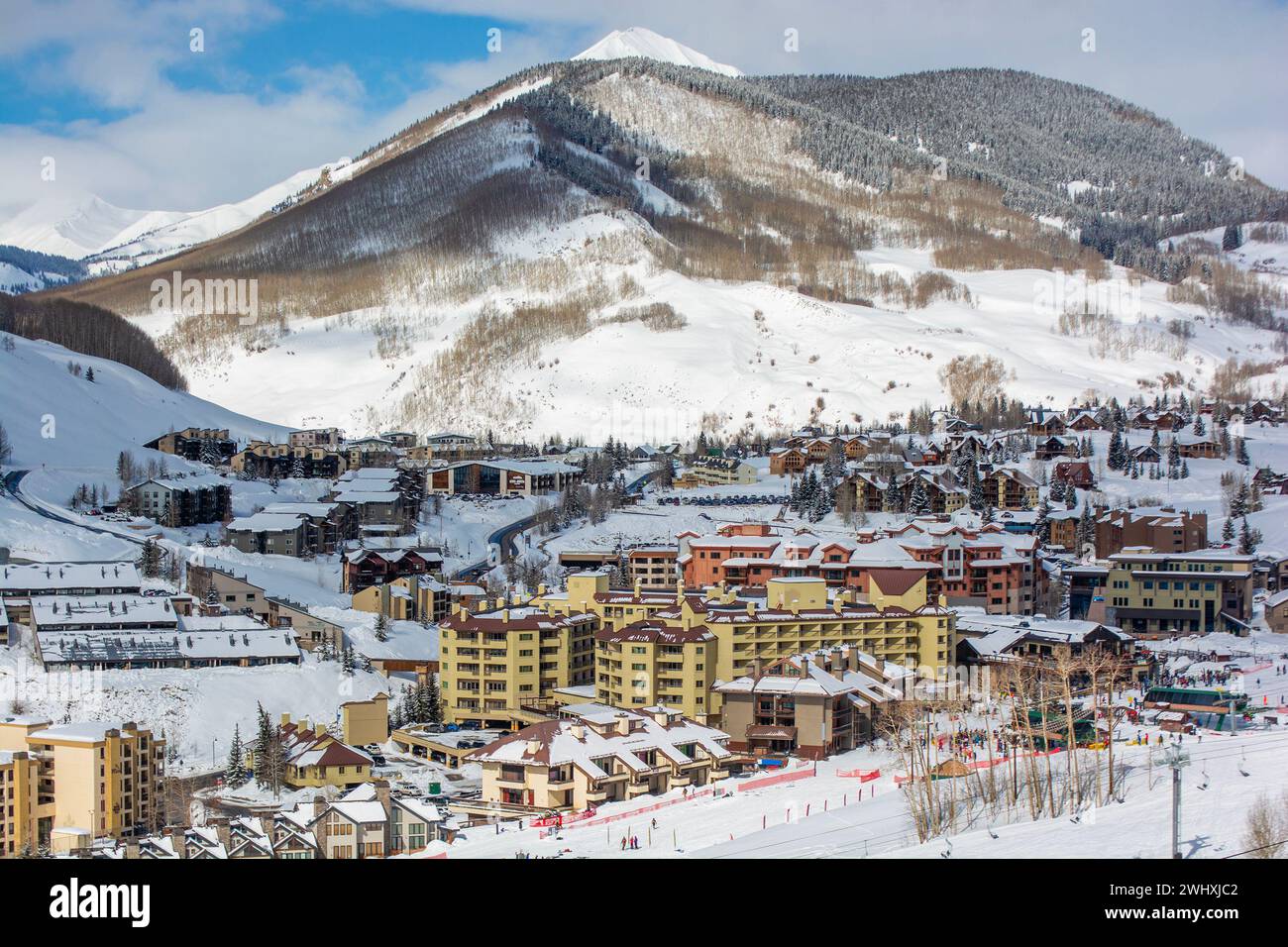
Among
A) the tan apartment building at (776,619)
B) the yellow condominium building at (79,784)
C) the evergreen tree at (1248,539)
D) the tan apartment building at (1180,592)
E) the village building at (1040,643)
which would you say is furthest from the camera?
the evergreen tree at (1248,539)

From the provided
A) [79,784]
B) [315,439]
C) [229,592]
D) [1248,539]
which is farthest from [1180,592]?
[315,439]

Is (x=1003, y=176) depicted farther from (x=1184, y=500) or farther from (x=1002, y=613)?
(x=1002, y=613)

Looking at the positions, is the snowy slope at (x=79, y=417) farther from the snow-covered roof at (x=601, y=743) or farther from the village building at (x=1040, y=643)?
the village building at (x=1040, y=643)

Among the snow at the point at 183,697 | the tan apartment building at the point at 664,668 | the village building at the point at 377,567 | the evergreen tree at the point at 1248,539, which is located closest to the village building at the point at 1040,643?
the tan apartment building at the point at 664,668

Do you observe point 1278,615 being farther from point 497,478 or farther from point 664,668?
point 497,478

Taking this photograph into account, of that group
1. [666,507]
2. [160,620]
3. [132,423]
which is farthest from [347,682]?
[132,423]

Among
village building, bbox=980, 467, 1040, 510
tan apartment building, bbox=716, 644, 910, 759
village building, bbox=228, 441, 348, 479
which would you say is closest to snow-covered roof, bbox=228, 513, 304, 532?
village building, bbox=228, 441, 348, 479
